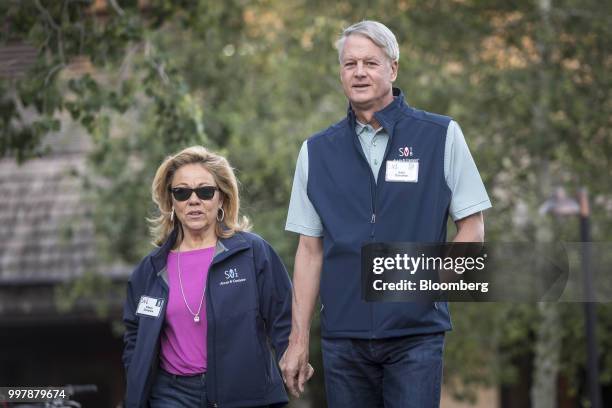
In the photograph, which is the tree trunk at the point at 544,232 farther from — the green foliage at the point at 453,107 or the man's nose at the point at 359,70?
the man's nose at the point at 359,70

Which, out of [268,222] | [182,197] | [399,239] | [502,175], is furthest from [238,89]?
[399,239]

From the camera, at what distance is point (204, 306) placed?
573 centimetres

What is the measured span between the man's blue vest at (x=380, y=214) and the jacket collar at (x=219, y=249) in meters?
0.76

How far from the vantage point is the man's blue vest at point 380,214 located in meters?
4.92

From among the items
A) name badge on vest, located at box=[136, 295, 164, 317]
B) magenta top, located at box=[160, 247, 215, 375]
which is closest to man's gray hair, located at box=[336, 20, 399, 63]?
magenta top, located at box=[160, 247, 215, 375]

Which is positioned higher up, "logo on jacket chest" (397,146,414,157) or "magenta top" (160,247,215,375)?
"logo on jacket chest" (397,146,414,157)

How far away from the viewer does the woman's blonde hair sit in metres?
6.04

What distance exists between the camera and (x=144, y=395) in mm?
5641

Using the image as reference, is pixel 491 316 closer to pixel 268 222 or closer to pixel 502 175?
pixel 502 175

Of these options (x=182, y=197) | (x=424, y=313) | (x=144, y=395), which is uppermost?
(x=182, y=197)

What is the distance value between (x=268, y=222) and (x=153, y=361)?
998 cm

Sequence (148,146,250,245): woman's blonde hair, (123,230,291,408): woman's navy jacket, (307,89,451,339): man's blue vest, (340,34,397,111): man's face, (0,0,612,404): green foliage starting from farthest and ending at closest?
(0,0,612,404): green foliage → (148,146,250,245): woman's blonde hair → (123,230,291,408): woman's navy jacket → (340,34,397,111): man's face → (307,89,451,339): man's blue vest

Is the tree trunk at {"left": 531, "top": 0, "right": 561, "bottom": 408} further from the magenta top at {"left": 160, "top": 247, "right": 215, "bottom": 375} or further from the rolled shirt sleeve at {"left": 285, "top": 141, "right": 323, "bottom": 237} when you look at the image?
the rolled shirt sleeve at {"left": 285, "top": 141, "right": 323, "bottom": 237}

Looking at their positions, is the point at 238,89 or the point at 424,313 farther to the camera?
the point at 238,89
